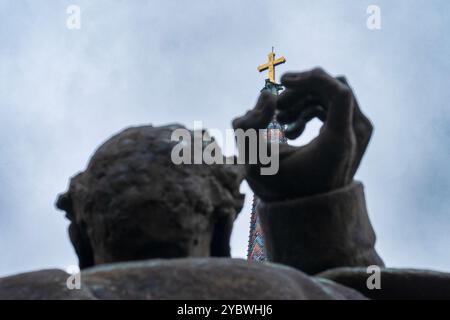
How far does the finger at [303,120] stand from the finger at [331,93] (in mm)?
164

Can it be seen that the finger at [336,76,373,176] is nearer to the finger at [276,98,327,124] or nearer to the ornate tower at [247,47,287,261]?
the finger at [276,98,327,124]

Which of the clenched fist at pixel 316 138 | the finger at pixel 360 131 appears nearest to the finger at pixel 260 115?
the clenched fist at pixel 316 138

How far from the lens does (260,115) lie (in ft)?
10.8

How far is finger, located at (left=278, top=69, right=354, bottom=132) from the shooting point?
10.4 feet

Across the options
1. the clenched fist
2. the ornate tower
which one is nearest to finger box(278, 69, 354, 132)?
the clenched fist

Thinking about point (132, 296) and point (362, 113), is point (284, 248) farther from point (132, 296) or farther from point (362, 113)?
point (132, 296)

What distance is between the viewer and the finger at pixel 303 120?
3.44m

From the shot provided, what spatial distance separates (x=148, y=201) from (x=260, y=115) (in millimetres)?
884

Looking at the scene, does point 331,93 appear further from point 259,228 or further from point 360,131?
point 259,228

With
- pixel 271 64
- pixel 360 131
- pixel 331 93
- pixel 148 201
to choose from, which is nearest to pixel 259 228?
pixel 271 64

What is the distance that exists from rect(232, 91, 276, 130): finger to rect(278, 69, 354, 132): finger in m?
0.10

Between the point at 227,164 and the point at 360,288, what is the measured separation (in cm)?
67

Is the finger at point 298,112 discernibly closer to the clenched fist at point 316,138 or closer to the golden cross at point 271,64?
the clenched fist at point 316,138
